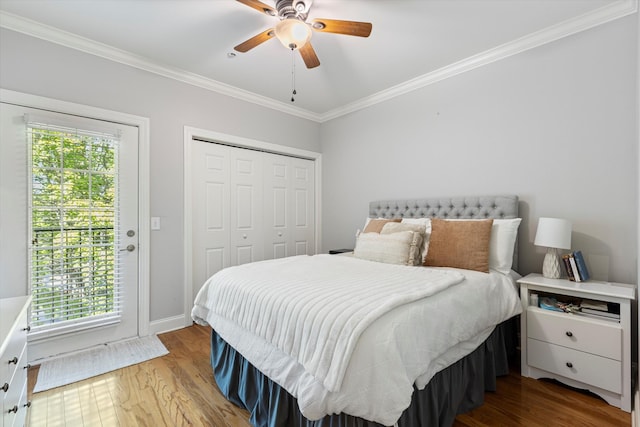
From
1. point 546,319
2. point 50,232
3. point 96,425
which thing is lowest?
point 96,425

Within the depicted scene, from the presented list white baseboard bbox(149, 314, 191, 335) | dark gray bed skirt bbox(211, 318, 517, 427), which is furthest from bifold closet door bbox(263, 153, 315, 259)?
dark gray bed skirt bbox(211, 318, 517, 427)

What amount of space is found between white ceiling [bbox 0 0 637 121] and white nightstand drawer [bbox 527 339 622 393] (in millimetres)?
2405

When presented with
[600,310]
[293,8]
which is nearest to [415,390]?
[600,310]

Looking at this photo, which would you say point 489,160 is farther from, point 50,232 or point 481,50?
point 50,232

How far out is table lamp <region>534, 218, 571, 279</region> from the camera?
6.96 feet

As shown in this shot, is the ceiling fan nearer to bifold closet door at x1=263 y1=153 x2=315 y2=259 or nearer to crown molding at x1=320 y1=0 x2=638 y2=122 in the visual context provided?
crown molding at x1=320 y1=0 x2=638 y2=122

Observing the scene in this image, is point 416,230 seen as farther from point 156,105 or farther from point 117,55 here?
point 117,55

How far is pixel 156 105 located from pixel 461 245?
314cm

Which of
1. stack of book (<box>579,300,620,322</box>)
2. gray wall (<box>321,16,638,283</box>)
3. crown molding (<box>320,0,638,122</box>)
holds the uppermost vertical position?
crown molding (<box>320,0,638,122</box>)

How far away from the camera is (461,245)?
7.55ft

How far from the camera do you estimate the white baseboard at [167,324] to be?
9.47ft

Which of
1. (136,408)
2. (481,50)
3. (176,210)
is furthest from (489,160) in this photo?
(136,408)

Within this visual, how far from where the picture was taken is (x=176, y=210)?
120 inches

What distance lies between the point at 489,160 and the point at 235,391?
9.30ft
